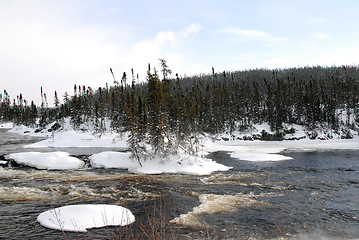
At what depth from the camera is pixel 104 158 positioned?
1241 inches

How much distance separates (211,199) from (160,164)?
1362cm

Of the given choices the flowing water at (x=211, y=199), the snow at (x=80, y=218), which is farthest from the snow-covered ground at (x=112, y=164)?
the flowing water at (x=211, y=199)

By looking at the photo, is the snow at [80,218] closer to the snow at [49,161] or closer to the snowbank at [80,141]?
the snow at [49,161]

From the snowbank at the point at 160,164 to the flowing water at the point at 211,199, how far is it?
216 centimetres

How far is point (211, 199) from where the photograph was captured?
55.0 feet

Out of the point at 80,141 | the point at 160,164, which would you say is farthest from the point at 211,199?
the point at 80,141

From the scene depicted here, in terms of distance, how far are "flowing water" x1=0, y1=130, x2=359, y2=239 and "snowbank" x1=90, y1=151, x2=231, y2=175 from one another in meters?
2.16

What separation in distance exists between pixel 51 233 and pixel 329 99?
8427cm

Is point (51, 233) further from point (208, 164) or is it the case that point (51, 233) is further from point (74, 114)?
point (74, 114)

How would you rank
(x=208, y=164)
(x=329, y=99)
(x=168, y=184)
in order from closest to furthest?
(x=168, y=184) → (x=208, y=164) → (x=329, y=99)

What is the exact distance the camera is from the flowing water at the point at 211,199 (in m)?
11.7

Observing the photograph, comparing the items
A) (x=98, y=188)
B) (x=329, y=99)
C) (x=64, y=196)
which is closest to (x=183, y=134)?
(x=98, y=188)

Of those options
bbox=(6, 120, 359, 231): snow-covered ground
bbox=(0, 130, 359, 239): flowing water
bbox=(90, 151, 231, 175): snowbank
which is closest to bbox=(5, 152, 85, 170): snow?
bbox=(6, 120, 359, 231): snow-covered ground

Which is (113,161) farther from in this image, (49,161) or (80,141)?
(80,141)
